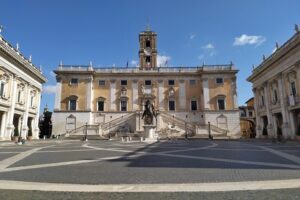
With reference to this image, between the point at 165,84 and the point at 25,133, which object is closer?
the point at 25,133

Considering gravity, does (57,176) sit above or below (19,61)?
below

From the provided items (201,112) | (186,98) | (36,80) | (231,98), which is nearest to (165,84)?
(186,98)

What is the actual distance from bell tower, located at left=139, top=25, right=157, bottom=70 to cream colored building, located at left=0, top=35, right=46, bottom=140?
27.0 meters

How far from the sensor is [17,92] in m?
37.8

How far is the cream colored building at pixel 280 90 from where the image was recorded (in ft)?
105

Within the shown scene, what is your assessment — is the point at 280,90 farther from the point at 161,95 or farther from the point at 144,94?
the point at 144,94

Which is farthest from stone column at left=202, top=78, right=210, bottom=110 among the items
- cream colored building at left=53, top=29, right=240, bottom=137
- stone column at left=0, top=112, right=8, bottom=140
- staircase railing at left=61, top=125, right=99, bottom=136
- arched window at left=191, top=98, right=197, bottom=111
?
stone column at left=0, top=112, right=8, bottom=140

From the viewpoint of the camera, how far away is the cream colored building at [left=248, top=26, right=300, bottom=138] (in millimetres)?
32062

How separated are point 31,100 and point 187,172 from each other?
144ft

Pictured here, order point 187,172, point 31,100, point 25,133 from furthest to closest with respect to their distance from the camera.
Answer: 1. point 31,100
2. point 25,133
3. point 187,172

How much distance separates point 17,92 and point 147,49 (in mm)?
35775

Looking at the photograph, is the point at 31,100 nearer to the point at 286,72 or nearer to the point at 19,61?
the point at 19,61

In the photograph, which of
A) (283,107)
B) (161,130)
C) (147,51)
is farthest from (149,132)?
(147,51)

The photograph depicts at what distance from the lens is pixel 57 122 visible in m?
50.5
